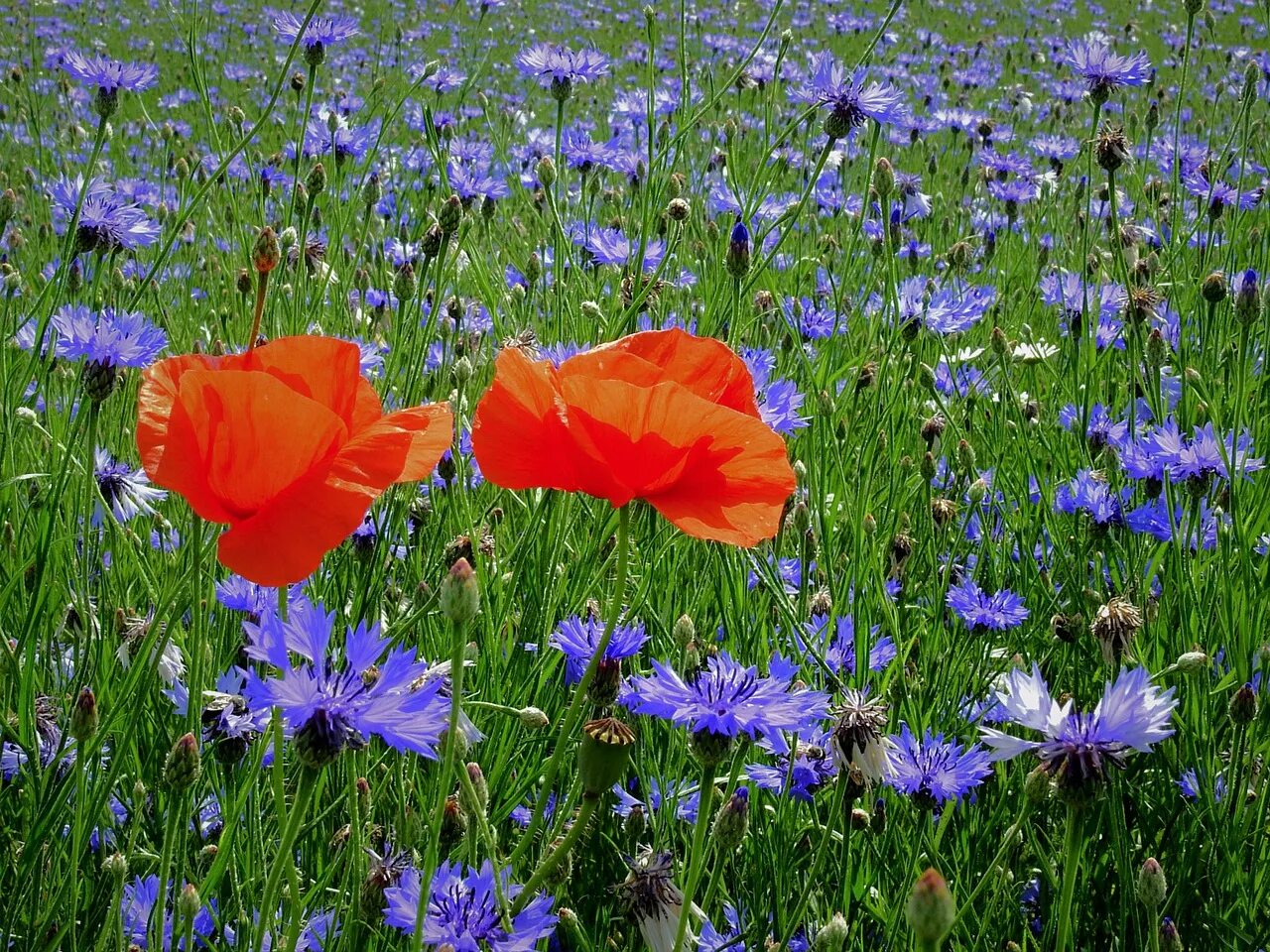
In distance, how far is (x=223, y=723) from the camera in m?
0.97

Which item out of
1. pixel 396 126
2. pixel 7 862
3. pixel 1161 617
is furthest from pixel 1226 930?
pixel 396 126

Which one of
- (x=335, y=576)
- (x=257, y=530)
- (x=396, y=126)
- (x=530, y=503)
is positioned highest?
(x=396, y=126)

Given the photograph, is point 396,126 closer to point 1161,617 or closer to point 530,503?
point 530,503

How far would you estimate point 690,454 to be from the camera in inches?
28.6

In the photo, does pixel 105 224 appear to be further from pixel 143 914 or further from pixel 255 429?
pixel 255 429

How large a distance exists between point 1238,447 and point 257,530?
1.49 m

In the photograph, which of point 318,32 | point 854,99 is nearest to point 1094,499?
point 854,99

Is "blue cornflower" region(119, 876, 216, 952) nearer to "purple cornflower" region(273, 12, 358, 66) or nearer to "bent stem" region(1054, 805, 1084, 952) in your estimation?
"bent stem" region(1054, 805, 1084, 952)

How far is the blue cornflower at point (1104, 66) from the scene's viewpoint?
200 centimetres

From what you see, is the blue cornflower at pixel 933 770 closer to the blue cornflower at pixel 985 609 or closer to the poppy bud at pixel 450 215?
the blue cornflower at pixel 985 609

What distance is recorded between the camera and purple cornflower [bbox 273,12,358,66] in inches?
68.9

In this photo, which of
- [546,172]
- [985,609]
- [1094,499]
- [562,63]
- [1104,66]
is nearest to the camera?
[985,609]

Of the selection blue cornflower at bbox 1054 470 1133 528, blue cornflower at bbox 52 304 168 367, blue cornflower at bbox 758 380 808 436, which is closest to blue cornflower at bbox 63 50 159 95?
blue cornflower at bbox 52 304 168 367

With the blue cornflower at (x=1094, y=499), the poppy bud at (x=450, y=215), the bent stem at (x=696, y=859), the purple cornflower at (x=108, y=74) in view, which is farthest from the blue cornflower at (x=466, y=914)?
the purple cornflower at (x=108, y=74)
